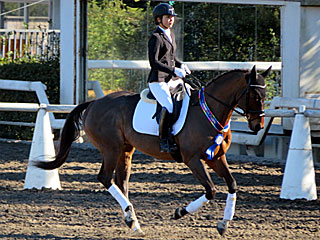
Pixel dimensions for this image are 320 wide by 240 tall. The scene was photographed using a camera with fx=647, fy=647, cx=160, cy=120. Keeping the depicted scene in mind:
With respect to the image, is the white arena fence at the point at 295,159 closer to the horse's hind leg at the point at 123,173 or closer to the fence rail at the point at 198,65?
the horse's hind leg at the point at 123,173

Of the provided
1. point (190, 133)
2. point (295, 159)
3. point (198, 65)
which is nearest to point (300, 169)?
point (295, 159)

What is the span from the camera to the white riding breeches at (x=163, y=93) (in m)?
6.84

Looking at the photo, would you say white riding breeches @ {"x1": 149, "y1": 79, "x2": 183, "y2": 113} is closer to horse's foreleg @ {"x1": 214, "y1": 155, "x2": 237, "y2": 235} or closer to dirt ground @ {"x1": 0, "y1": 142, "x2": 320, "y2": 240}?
horse's foreleg @ {"x1": 214, "y1": 155, "x2": 237, "y2": 235}

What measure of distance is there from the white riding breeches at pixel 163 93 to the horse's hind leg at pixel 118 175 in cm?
82

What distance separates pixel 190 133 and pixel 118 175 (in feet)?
3.78

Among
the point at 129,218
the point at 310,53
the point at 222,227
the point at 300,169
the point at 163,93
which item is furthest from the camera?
the point at 310,53

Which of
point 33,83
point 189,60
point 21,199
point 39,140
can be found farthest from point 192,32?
point 21,199

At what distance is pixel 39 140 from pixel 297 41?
5.92 m

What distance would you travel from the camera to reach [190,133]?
668 cm

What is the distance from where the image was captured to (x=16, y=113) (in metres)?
13.9

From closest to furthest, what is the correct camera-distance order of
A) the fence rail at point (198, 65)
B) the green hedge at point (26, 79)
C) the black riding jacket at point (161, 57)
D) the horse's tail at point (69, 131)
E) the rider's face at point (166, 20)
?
the black riding jacket at point (161, 57) < the rider's face at point (166, 20) < the horse's tail at point (69, 131) < the fence rail at point (198, 65) < the green hedge at point (26, 79)

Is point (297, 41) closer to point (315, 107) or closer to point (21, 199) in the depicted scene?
point (315, 107)

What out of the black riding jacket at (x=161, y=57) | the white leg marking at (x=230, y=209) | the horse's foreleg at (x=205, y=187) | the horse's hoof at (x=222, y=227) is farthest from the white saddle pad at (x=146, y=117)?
the horse's hoof at (x=222, y=227)

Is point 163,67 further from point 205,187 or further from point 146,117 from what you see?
point 205,187
